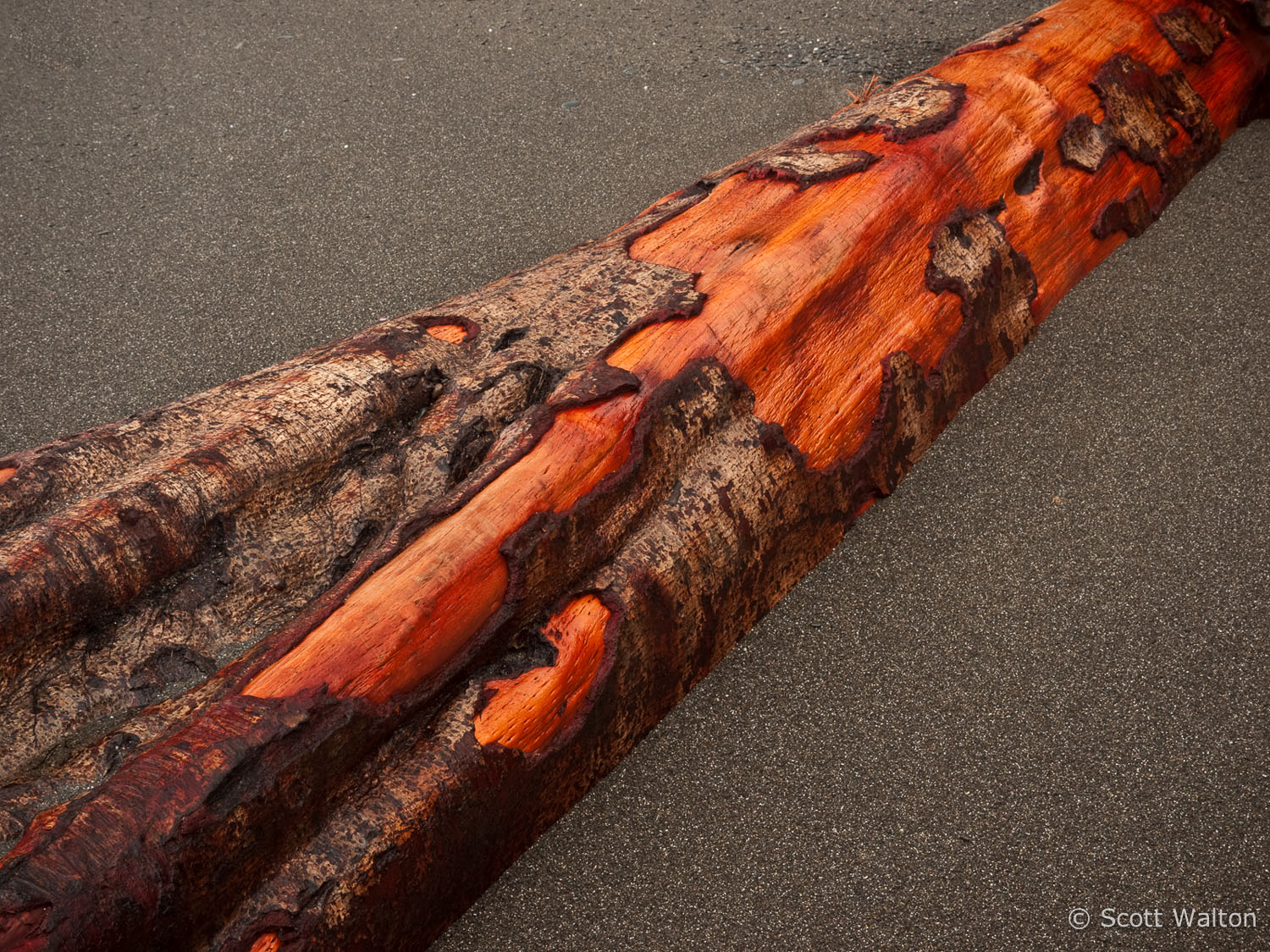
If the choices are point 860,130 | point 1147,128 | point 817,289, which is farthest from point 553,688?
point 1147,128

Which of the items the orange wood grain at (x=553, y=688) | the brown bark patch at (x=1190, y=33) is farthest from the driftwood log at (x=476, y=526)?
the brown bark patch at (x=1190, y=33)

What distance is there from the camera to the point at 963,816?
5.02 feet

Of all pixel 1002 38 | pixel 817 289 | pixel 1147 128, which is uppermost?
pixel 1002 38

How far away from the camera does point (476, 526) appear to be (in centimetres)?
137

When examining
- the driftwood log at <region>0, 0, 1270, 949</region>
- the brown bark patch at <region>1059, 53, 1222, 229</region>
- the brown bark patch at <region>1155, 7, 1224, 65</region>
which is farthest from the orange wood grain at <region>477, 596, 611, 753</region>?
the brown bark patch at <region>1155, 7, 1224, 65</region>

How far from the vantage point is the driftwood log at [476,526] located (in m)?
1.19

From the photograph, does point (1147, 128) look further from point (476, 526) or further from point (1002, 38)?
point (476, 526)

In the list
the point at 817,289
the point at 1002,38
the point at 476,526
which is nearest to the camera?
the point at 476,526

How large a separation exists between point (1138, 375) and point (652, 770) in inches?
50.8

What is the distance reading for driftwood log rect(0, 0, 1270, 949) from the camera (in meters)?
1.19

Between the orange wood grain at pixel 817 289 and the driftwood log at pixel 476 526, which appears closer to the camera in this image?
the driftwood log at pixel 476 526

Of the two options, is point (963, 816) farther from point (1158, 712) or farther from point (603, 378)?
point (603, 378)

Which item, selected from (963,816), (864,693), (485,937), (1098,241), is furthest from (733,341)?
(1098,241)

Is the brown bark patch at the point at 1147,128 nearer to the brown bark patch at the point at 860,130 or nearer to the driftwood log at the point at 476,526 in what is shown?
the driftwood log at the point at 476,526
